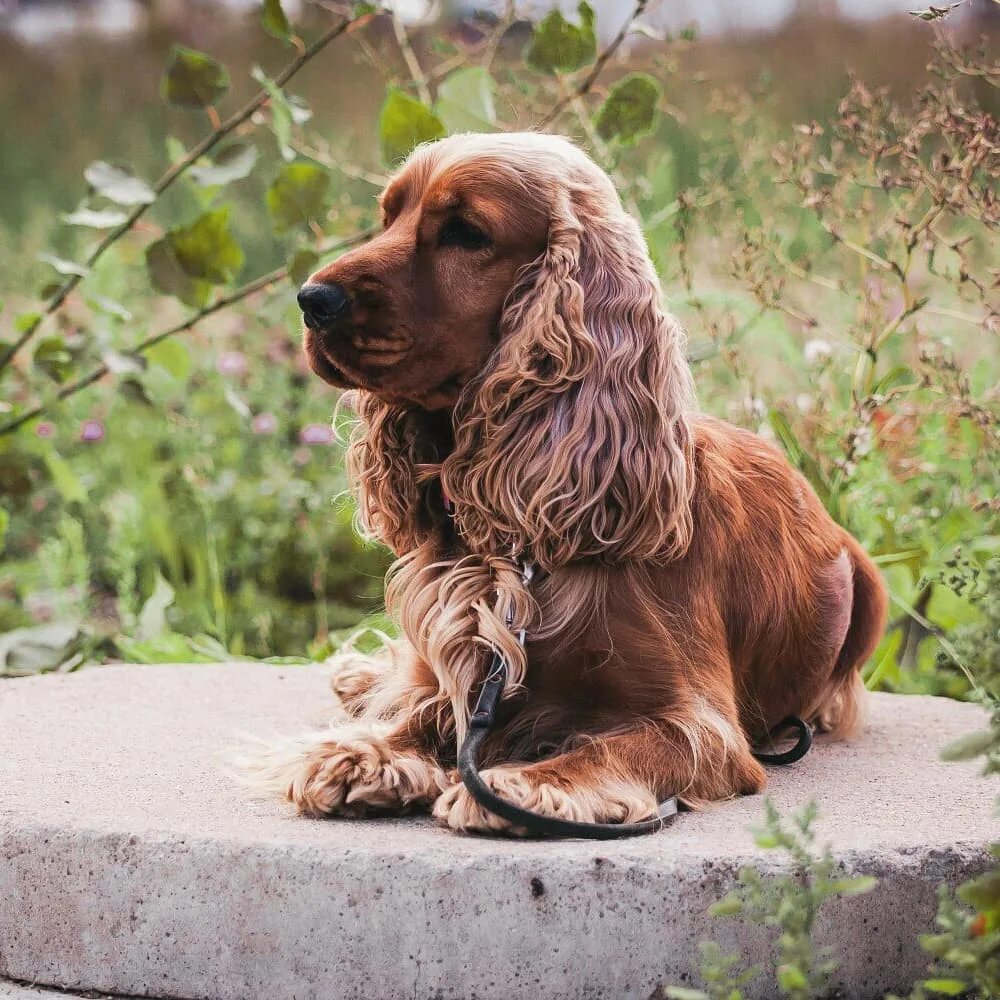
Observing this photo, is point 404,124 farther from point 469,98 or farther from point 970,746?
point 970,746

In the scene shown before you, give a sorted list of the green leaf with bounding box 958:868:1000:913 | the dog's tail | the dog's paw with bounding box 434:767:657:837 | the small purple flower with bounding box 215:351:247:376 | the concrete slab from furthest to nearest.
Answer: the small purple flower with bounding box 215:351:247:376 → the dog's tail → the dog's paw with bounding box 434:767:657:837 → the concrete slab → the green leaf with bounding box 958:868:1000:913

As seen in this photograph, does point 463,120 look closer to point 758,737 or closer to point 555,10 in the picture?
point 555,10

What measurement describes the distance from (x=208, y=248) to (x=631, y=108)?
1.22 metres

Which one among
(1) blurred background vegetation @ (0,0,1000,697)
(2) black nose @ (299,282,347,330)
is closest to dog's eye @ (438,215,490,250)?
(2) black nose @ (299,282,347,330)

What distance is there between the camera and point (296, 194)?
374cm

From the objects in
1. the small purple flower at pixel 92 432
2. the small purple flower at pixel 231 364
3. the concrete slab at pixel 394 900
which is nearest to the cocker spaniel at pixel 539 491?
the concrete slab at pixel 394 900

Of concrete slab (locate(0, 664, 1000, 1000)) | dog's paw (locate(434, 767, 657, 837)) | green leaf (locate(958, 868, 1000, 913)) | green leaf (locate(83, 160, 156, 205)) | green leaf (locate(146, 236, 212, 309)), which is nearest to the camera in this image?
green leaf (locate(958, 868, 1000, 913))

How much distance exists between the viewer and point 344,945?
210 centimetres

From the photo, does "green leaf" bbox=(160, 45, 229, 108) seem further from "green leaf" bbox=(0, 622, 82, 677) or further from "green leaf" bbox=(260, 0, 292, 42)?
"green leaf" bbox=(0, 622, 82, 677)

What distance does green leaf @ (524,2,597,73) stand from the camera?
3.65 m

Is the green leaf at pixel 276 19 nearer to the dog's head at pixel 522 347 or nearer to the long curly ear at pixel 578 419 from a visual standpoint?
the dog's head at pixel 522 347

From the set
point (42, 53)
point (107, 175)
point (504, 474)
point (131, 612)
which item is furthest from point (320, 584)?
point (42, 53)

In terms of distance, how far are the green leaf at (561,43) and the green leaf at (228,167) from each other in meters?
0.79

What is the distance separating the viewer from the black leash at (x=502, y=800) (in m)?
2.15
